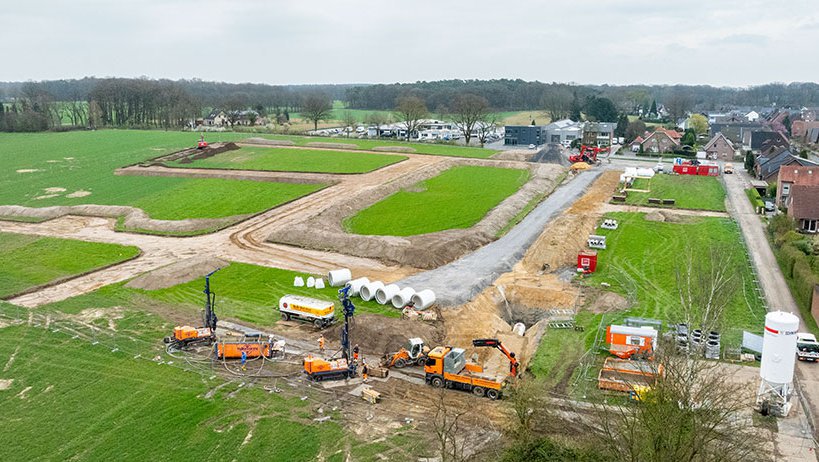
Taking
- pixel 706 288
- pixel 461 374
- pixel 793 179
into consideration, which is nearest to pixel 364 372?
pixel 461 374

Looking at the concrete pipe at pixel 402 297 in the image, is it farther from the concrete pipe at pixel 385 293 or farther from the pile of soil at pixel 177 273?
the pile of soil at pixel 177 273

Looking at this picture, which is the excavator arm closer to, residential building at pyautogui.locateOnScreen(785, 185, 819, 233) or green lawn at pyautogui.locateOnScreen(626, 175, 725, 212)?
residential building at pyautogui.locateOnScreen(785, 185, 819, 233)

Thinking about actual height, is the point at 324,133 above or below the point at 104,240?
above

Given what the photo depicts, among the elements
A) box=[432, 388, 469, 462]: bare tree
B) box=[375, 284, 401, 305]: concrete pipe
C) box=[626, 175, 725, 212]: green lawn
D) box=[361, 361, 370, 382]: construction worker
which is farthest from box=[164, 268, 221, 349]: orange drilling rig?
box=[626, 175, 725, 212]: green lawn

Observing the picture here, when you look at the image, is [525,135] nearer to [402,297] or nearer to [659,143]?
[659,143]

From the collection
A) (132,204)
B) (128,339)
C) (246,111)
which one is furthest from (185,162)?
(246,111)

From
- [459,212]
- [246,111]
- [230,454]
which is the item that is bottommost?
[230,454]

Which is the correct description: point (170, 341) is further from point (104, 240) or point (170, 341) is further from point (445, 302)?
point (104, 240)
